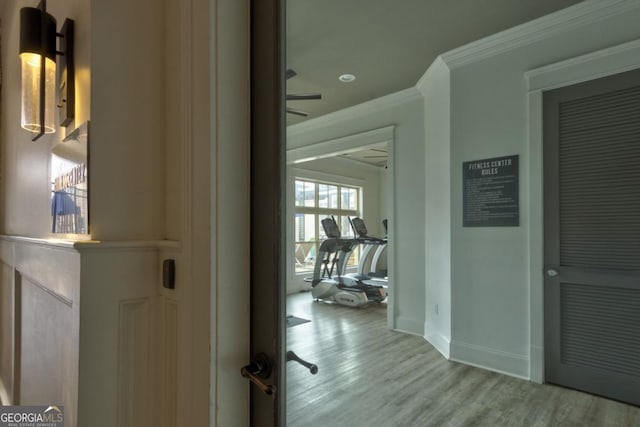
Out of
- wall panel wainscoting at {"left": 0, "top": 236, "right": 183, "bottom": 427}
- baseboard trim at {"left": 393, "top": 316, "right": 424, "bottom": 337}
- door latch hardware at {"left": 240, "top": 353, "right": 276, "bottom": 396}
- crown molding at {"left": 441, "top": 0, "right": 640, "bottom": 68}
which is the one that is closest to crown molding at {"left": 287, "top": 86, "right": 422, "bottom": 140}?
crown molding at {"left": 441, "top": 0, "right": 640, "bottom": 68}

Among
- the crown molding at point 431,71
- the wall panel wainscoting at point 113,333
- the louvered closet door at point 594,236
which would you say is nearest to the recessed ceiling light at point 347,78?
the crown molding at point 431,71

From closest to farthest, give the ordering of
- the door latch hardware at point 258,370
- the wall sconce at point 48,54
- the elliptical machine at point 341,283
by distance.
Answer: the door latch hardware at point 258,370
the wall sconce at point 48,54
the elliptical machine at point 341,283

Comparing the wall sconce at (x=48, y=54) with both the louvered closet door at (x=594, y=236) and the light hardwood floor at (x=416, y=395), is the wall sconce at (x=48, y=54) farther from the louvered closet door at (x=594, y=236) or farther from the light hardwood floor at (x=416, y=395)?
the louvered closet door at (x=594, y=236)

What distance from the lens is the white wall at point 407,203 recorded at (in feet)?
13.1

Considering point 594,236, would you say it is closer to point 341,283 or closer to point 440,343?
point 440,343

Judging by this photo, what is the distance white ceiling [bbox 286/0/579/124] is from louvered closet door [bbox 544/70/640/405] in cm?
76

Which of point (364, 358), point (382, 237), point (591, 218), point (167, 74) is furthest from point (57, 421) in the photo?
point (382, 237)

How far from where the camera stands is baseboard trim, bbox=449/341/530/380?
2.85m

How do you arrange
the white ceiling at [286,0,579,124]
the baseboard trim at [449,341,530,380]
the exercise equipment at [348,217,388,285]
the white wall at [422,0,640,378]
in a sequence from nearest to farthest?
the white ceiling at [286,0,579,124] < the white wall at [422,0,640,378] < the baseboard trim at [449,341,530,380] < the exercise equipment at [348,217,388,285]

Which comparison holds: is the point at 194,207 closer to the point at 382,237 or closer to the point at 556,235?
the point at 556,235

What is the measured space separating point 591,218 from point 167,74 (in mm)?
2917

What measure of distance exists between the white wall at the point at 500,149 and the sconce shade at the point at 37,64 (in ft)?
9.97

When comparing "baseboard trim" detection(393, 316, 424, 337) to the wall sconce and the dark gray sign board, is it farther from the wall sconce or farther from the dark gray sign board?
the wall sconce

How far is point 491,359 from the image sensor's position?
301 cm
